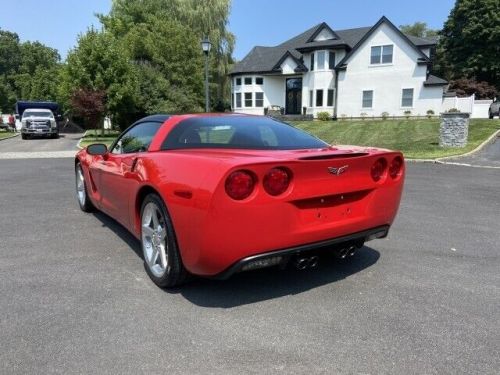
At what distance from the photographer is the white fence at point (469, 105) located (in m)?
30.3

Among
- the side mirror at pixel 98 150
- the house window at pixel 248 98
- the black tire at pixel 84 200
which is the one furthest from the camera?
the house window at pixel 248 98

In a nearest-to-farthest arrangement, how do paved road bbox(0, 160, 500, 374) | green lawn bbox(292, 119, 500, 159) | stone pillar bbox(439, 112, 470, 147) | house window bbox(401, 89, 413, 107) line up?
paved road bbox(0, 160, 500, 374)
green lawn bbox(292, 119, 500, 159)
stone pillar bbox(439, 112, 470, 147)
house window bbox(401, 89, 413, 107)

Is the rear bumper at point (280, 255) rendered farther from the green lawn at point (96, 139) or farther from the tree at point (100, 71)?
the tree at point (100, 71)

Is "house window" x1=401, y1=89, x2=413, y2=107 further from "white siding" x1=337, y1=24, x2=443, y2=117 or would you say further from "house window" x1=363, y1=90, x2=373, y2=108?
"house window" x1=363, y1=90, x2=373, y2=108

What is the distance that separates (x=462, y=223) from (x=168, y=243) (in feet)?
13.4

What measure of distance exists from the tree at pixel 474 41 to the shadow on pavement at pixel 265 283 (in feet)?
151

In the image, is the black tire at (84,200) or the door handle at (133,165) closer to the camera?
the door handle at (133,165)

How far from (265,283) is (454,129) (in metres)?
13.1

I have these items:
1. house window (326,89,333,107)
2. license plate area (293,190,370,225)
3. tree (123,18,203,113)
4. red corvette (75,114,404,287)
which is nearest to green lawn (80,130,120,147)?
tree (123,18,203,113)

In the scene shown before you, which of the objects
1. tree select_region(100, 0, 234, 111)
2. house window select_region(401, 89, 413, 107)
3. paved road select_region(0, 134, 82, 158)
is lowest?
paved road select_region(0, 134, 82, 158)

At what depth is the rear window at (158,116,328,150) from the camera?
140 inches

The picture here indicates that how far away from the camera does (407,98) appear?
31.3 meters

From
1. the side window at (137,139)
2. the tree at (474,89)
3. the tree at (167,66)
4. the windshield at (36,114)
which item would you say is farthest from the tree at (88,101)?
the tree at (474,89)

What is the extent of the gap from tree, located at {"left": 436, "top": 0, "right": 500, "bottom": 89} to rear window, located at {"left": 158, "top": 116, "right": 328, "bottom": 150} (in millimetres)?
45746
